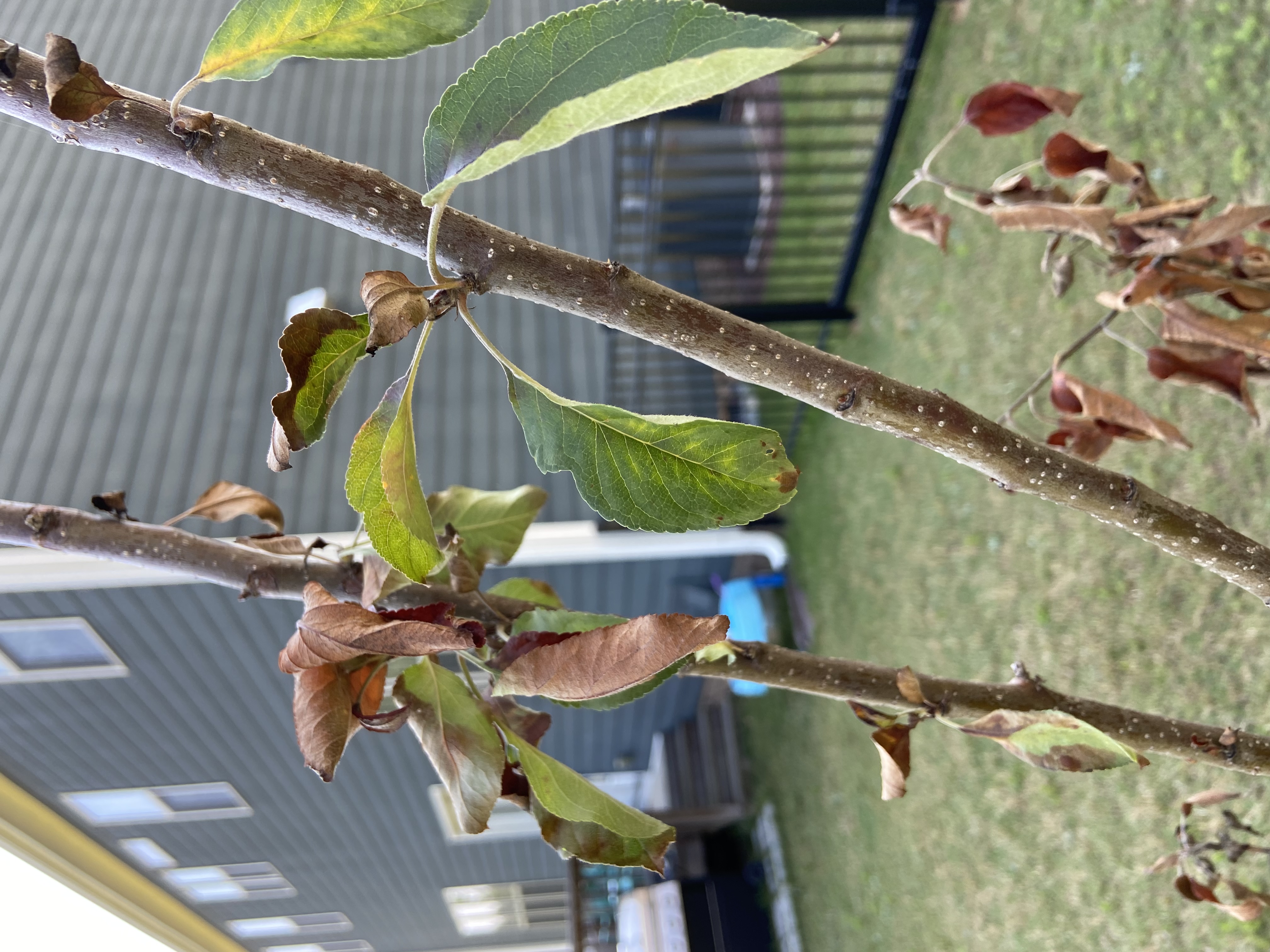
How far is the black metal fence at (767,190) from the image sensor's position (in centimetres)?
261

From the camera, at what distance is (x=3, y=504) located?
72 centimetres

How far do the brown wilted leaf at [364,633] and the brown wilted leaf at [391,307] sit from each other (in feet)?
0.54

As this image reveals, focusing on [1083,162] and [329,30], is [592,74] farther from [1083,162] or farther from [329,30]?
[1083,162]

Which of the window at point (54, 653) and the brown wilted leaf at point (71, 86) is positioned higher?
the window at point (54, 653)

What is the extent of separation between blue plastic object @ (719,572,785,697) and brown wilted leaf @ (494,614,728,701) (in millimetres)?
3009

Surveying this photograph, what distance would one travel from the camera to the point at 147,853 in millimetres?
4684

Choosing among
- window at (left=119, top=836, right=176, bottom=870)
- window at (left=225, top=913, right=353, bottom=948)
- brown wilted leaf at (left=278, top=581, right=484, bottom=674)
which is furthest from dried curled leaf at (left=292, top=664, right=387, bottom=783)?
window at (left=225, top=913, right=353, bottom=948)

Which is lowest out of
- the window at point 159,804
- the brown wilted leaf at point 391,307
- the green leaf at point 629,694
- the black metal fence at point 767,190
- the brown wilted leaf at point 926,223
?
the green leaf at point 629,694

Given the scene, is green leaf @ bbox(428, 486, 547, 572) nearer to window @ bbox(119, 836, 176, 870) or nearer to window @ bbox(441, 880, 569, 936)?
window @ bbox(119, 836, 176, 870)

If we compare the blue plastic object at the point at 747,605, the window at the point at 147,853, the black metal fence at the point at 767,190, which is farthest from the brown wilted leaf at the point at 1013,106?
the window at the point at 147,853

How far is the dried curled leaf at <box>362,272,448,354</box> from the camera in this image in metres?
0.40

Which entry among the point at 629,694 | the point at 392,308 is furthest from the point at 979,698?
the point at 392,308

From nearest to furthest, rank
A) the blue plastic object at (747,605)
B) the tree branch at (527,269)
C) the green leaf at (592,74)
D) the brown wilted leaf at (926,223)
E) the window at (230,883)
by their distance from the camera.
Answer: the green leaf at (592,74) < the tree branch at (527,269) < the brown wilted leaf at (926,223) < the blue plastic object at (747,605) < the window at (230,883)

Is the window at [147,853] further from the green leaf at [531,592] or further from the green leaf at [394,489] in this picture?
the green leaf at [394,489]
